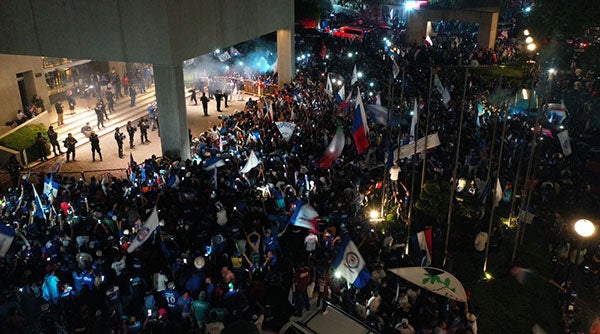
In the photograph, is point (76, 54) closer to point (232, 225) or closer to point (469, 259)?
point (232, 225)

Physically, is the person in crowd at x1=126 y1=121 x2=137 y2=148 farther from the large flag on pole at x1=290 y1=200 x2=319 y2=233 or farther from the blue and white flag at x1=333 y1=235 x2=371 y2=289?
the blue and white flag at x1=333 y1=235 x2=371 y2=289

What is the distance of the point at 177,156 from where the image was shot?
19.5m

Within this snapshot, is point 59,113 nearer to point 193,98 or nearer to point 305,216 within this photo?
point 193,98

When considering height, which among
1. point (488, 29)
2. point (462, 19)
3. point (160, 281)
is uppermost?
point (462, 19)

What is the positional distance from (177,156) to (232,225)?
7.56 m

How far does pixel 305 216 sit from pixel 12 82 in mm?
18678

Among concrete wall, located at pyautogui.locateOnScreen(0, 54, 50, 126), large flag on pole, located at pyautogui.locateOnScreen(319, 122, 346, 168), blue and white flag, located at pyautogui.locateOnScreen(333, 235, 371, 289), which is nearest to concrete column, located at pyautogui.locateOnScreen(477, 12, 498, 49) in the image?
large flag on pole, located at pyautogui.locateOnScreen(319, 122, 346, 168)

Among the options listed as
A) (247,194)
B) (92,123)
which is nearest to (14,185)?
(92,123)

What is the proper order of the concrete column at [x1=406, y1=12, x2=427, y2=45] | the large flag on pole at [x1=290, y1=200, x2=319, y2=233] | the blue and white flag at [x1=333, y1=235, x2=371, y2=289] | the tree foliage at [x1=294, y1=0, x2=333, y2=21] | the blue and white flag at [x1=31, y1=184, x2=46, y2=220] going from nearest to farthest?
the blue and white flag at [x1=333, y1=235, x2=371, y2=289] → the large flag on pole at [x1=290, y1=200, x2=319, y2=233] → the blue and white flag at [x1=31, y1=184, x2=46, y2=220] → the tree foliage at [x1=294, y1=0, x2=333, y2=21] → the concrete column at [x1=406, y1=12, x2=427, y2=45]

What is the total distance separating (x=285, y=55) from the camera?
31.7 meters

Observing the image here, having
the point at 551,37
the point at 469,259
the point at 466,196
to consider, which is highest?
the point at 551,37

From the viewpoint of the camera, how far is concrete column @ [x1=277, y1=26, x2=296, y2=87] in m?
31.5

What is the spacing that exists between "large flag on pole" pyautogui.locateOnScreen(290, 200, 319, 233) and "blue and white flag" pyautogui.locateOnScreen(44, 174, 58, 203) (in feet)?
23.0

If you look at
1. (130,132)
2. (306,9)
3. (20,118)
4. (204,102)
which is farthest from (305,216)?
(306,9)
